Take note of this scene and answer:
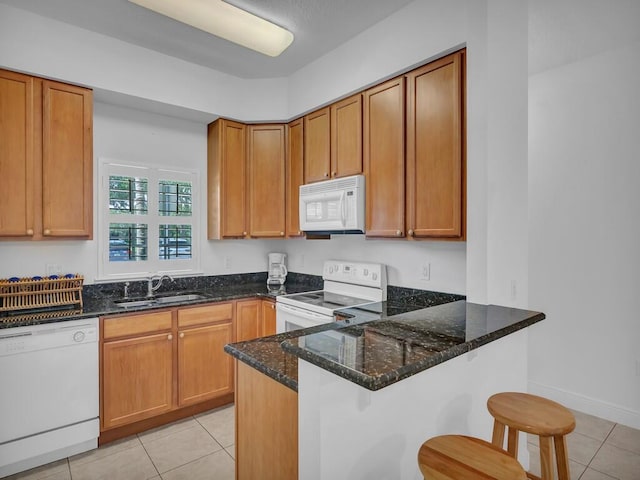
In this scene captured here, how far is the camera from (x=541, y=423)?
1.38m

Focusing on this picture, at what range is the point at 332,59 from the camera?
3.02 meters

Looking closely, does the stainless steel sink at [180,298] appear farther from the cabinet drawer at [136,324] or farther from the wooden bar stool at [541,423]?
the wooden bar stool at [541,423]

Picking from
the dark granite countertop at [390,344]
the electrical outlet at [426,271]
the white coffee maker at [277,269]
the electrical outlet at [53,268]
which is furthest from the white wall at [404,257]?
the electrical outlet at [53,268]

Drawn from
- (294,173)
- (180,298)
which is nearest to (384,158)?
(294,173)

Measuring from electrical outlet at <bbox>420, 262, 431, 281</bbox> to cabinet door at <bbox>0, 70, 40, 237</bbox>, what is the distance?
2.74 metres

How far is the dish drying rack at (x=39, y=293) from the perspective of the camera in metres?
2.40

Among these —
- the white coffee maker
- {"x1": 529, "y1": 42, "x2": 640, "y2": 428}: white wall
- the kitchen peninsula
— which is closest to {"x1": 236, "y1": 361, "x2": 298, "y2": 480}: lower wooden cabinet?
the kitchen peninsula

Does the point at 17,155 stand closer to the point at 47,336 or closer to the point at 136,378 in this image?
the point at 47,336

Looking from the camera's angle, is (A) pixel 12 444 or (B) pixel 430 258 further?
(B) pixel 430 258

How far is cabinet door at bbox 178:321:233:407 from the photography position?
2.87m

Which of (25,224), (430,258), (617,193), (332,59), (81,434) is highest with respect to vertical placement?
(332,59)

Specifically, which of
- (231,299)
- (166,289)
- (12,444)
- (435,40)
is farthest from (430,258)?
(12,444)

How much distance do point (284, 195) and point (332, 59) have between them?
126 centimetres

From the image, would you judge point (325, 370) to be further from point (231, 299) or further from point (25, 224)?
point (25, 224)
